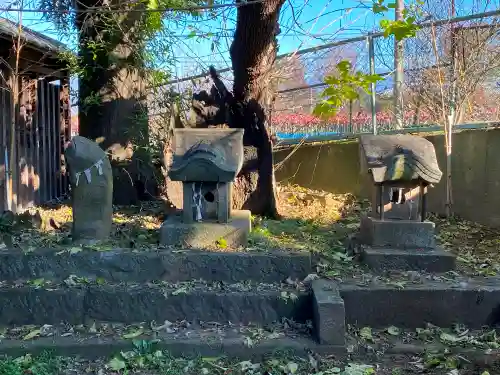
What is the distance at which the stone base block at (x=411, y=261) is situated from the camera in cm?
493

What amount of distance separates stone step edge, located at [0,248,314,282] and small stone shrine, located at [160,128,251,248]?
0.79 ft

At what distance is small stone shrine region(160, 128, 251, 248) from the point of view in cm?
493

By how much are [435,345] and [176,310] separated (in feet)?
6.98

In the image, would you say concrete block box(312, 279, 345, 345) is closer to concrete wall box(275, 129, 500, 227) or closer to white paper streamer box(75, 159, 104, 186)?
white paper streamer box(75, 159, 104, 186)

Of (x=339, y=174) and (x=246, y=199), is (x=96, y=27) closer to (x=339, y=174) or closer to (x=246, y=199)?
(x=246, y=199)

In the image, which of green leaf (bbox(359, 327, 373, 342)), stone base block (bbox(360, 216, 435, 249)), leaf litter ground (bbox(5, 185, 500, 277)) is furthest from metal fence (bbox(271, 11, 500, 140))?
green leaf (bbox(359, 327, 373, 342))

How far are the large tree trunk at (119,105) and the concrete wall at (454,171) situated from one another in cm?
257

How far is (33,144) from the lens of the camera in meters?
8.05

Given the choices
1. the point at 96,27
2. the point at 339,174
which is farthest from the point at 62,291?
the point at 339,174

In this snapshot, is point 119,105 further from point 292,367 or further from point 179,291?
point 292,367

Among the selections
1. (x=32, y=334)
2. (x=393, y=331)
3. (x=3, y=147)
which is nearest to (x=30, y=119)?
(x=3, y=147)

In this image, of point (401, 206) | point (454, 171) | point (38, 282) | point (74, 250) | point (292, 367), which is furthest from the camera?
point (454, 171)

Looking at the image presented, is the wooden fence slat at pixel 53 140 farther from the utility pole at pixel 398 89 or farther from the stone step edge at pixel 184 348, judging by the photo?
the utility pole at pixel 398 89

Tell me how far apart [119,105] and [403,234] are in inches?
173
